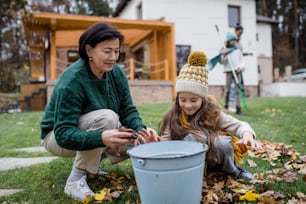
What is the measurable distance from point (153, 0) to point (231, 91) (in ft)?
28.2

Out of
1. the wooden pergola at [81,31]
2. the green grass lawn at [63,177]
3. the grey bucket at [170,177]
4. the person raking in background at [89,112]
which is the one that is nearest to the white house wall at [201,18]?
the wooden pergola at [81,31]

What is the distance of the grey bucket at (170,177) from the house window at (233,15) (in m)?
14.2

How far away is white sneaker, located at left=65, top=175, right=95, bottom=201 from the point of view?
1.87 metres

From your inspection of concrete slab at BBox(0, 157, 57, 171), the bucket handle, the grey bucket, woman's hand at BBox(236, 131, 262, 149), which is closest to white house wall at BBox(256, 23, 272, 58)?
concrete slab at BBox(0, 157, 57, 171)

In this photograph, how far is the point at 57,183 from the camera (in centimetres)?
219

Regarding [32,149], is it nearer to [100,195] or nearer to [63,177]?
[63,177]

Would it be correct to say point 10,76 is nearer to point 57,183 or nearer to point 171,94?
point 171,94

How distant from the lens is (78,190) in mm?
1903

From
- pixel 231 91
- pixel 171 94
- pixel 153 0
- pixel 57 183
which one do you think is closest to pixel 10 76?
pixel 153 0

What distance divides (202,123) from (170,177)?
0.85 meters

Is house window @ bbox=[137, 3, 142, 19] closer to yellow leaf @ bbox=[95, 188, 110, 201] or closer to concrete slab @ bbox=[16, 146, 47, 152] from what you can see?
concrete slab @ bbox=[16, 146, 47, 152]

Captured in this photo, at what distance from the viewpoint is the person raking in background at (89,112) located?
1664 mm

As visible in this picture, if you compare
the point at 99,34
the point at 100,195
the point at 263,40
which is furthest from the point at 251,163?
the point at 263,40

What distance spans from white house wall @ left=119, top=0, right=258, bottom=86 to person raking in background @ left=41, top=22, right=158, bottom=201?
12029 millimetres
